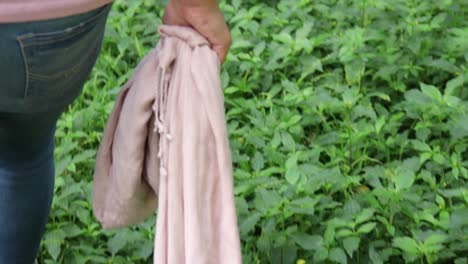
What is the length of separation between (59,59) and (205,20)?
31cm

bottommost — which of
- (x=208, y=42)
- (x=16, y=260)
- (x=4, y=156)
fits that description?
(x=16, y=260)

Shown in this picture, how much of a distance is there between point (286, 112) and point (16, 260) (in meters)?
1.37

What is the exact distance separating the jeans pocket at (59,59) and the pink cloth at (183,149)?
139 millimetres

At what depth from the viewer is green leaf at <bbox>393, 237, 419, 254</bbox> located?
259 centimetres

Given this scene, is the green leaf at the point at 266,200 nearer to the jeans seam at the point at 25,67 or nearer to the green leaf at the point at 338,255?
the green leaf at the point at 338,255

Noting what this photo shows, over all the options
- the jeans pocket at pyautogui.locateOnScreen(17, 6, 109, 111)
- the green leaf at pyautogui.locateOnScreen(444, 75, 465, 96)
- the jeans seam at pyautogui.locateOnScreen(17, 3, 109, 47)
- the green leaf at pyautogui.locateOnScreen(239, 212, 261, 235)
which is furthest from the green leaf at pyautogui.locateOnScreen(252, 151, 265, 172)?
the jeans seam at pyautogui.locateOnScreen(17, 3, 109, 47)

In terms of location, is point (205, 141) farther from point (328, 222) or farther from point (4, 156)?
point (328, 222)

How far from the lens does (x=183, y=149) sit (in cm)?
188

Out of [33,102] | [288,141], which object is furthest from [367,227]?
[33,102]

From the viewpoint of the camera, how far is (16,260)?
7.76ft

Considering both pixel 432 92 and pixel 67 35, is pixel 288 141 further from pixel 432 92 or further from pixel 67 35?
pixel 67 35

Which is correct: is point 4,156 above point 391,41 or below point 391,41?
above

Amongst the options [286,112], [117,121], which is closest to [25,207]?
[117,121]

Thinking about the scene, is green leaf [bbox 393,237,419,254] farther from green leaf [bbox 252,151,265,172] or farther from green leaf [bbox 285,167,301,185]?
green leaf [bbox 252,151,265,172]
